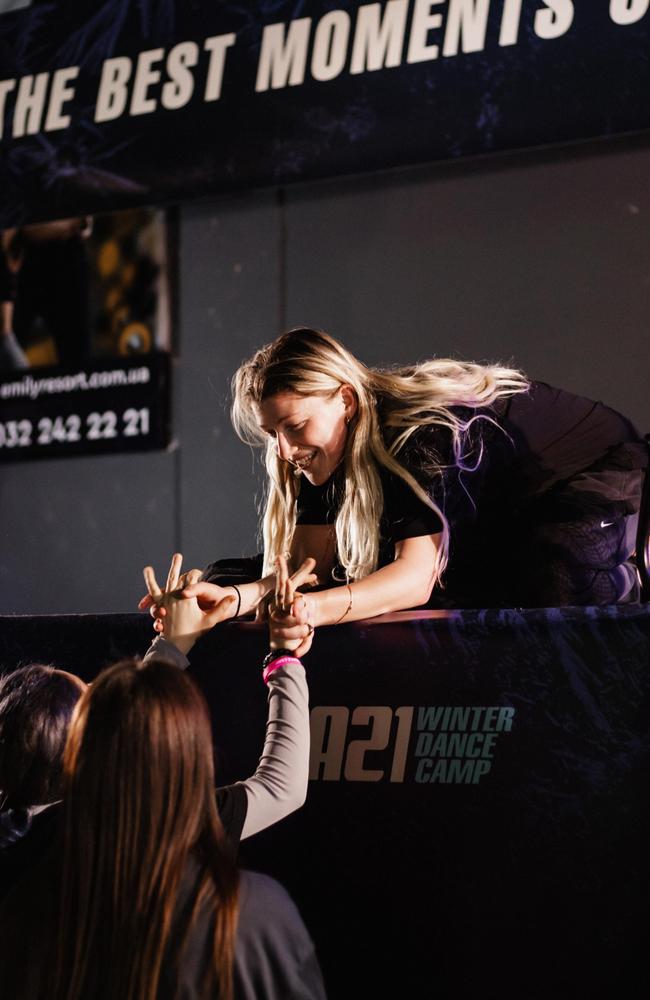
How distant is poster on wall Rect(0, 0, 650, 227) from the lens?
327 cm

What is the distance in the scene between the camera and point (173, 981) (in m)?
1.14

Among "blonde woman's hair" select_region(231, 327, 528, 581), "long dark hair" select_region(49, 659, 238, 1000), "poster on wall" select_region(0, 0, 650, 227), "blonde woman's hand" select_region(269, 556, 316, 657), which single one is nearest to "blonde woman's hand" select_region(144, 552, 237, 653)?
"blonde woman's hand" select_region(269, 556, 316, 657)

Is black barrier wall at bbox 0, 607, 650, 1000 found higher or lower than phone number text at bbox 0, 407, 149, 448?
lower

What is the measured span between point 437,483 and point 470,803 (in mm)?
593

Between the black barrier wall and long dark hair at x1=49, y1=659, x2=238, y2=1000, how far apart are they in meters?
0.40

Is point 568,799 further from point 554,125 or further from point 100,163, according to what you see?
point 100,163

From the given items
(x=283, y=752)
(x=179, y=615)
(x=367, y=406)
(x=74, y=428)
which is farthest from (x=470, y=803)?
(x=74, y=428)

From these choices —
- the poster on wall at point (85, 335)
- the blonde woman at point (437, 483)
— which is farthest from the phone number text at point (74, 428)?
the blonde woman at point (437, 483)

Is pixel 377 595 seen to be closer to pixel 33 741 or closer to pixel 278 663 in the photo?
pixel 278 663

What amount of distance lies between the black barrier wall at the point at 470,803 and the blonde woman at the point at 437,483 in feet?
0.73

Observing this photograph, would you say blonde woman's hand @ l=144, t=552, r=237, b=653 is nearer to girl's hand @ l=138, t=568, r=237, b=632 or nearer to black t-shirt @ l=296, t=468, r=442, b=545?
girl's hand @ l=138, t=568, r=237, b=632

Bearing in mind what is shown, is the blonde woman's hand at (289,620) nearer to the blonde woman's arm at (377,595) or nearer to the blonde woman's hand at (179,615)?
the blonde woman's arm at (377,595)

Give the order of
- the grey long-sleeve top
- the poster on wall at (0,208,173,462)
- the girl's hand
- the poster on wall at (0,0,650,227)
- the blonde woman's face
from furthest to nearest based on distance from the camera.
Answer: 1. the poster on wall at (0,208,173,462)
2. the poster on wall at (0,0,650,227)
3. the blonde woman's face
4. the girl's hand
5. the grey long-sleeve top

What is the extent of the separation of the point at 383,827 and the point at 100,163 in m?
3.11
